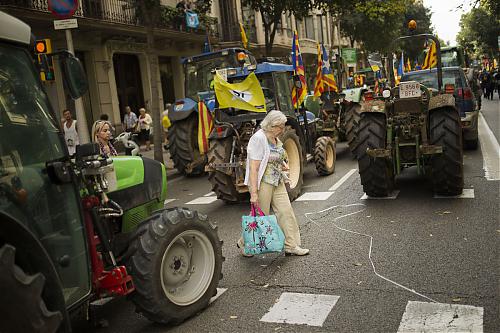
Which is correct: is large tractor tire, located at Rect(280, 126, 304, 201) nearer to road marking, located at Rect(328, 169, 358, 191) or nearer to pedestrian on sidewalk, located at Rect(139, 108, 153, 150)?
road marking, located at Rect(328, 169, 358, 191)

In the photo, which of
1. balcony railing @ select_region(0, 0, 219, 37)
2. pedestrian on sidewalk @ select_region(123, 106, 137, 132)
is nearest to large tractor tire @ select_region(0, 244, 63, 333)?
balcony railing @ select_region(0, 0, 219, 37)

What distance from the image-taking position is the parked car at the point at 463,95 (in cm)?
1195

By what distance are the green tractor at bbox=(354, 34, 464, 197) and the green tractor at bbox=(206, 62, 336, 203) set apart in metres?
1.35

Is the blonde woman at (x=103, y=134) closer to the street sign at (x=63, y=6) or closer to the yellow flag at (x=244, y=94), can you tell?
the yellow flag at (x=244, y=94)

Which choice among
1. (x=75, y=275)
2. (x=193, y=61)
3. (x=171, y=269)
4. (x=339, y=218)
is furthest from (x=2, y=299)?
(x=193, y=61)

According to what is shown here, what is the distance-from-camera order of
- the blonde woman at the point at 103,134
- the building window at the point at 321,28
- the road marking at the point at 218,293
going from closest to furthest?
the road marking at the point at 218,293
the blonde woman at the point at 103,134
the building window at the point at 321,28

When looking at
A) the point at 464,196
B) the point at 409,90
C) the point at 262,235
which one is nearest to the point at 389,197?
the point at 464,196

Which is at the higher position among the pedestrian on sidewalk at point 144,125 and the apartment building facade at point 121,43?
the apartment building facade at point 121,43

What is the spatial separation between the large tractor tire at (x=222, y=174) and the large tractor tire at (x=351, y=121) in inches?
162

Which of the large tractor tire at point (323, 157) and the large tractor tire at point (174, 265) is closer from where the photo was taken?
the large tractor tire at point (174, 265)

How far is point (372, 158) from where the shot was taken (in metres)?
8.09

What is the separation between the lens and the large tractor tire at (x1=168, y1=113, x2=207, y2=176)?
12.6 meters

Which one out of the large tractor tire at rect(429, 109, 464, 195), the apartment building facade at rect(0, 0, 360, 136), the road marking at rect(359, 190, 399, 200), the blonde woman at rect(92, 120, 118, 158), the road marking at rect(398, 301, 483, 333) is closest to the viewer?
the road marking at rect(398, 301, 483, 333)

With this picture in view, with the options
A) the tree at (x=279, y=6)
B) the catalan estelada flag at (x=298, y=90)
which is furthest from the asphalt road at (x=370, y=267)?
the tree at (x=279, y=6)
